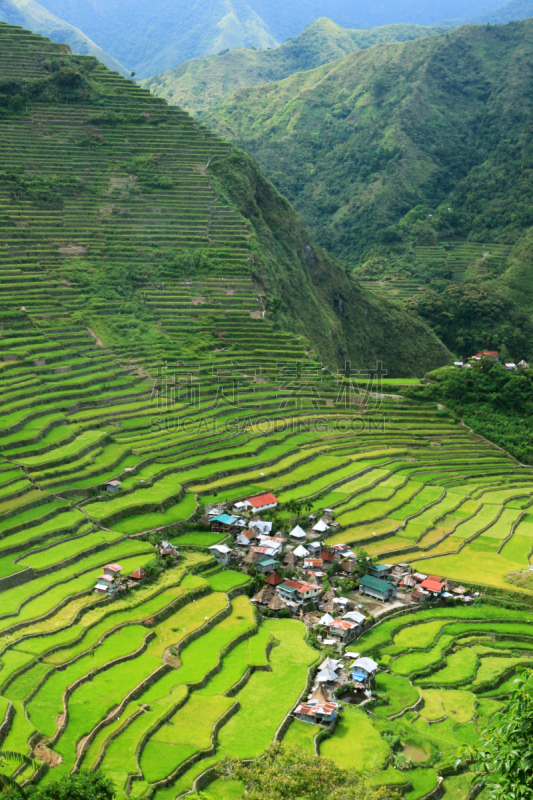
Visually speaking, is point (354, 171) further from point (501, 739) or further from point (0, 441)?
point (501, 739)

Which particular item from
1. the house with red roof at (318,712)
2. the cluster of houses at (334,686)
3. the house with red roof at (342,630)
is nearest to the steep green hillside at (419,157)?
the house with red roof at (342,630)

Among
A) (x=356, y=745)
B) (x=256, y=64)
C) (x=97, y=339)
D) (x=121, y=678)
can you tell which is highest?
(x=256, y=64)

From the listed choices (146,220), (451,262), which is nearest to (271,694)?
(146,220)

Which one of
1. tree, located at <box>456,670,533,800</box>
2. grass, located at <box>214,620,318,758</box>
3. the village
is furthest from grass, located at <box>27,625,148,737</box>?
tree, located at <box>456,670,533,800</box>

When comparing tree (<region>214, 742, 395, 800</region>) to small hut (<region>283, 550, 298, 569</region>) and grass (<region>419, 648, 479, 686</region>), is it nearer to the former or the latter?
grass (<region>419, 648, 479, 686</region>)

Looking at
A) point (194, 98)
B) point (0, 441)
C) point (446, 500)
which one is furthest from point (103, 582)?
point (194, 98)

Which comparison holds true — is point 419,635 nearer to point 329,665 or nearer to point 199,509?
point 329,665

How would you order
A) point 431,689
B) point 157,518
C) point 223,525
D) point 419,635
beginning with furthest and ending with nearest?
1. point 223,525
2. point 157,518
3. point 419,635
4. point 431,689
